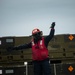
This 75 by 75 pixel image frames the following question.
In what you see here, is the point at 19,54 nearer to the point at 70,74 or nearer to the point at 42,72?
the point at 70,74

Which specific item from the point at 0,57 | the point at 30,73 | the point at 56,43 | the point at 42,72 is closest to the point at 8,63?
the point at 0,57

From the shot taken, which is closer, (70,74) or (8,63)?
(70,74)

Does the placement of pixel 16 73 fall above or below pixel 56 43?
below

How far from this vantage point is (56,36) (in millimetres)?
7855

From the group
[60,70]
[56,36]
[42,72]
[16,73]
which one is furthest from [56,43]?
[42,72]

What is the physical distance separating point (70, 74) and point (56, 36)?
1.21 meters

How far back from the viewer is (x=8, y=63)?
7.91 meters

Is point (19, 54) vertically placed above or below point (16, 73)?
above

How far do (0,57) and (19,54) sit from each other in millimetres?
569

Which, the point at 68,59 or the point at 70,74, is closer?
the point at 70,74

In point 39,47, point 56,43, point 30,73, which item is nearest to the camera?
point 39,47

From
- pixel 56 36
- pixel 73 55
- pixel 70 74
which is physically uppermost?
pixel 56 36

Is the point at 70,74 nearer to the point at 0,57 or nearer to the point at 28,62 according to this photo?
the point at 28,62

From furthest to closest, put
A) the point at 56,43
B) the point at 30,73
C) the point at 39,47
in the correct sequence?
the point at 56,43 → the point at 30,73 → the point at 39,47
